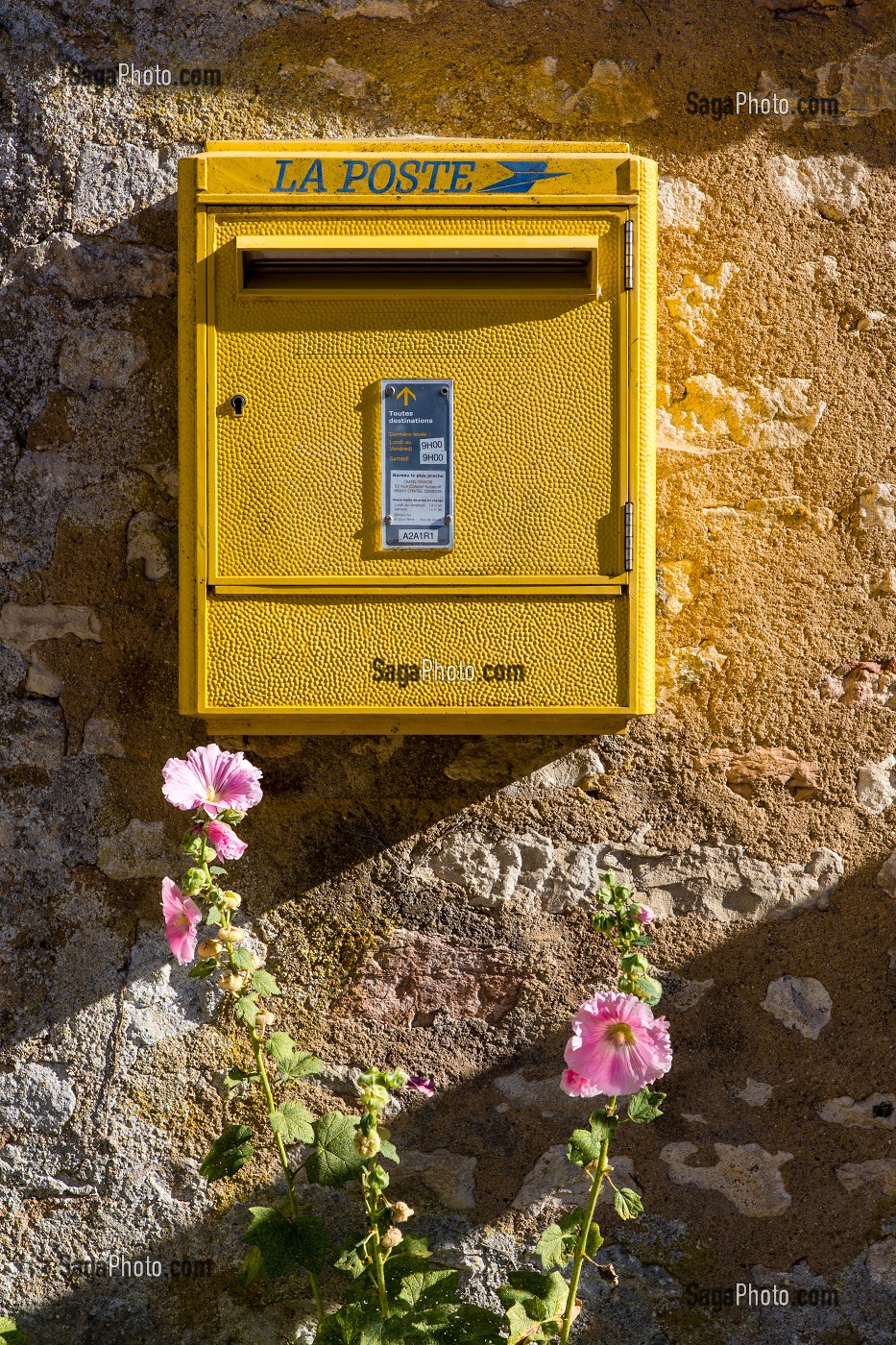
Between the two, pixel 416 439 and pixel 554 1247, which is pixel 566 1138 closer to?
pixel 554 1247

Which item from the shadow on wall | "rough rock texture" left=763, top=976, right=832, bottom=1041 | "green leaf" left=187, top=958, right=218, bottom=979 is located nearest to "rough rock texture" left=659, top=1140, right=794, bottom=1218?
the shadow on wall

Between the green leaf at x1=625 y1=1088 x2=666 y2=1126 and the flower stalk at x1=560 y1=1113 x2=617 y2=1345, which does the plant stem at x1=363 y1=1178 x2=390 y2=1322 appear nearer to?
the flower stalk at x1=560 y1=1113 x2=617 y2=1345

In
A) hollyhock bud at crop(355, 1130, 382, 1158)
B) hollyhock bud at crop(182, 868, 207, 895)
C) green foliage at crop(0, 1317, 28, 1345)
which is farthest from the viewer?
green foliage at crop(0, 1317, 28, 1345)

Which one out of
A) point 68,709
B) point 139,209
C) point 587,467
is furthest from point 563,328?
point 68,709

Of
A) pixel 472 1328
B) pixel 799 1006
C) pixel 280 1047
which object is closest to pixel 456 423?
pixel 280 1047

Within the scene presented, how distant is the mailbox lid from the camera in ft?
5.82

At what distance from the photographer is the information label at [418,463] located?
1.78 metres

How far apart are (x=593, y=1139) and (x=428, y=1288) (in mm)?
410

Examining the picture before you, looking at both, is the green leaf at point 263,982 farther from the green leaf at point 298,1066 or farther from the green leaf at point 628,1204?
the green leaf at point 628,1204

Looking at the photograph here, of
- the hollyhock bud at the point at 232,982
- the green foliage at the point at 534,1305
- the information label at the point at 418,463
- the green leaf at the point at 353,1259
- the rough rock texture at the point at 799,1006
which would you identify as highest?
the information label at the point at 418,463

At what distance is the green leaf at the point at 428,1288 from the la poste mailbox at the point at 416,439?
0.97 m

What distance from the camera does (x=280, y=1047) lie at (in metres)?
1.74

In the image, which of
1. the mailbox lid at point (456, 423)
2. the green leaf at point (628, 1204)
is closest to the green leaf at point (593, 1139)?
the green leaf at point (628, 1204)

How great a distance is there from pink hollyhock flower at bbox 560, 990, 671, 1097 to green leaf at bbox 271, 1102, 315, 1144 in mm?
470
